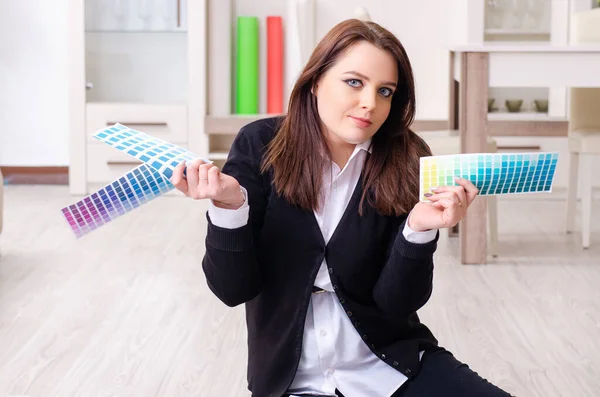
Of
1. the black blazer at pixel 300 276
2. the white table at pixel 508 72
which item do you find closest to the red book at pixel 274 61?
the white table at pixel 508 72

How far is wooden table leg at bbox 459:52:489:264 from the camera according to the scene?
10.8 feet

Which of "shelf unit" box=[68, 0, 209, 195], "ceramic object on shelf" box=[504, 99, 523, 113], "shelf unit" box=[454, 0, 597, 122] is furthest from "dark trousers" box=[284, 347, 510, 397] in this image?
"shelf unit" box=[68, 0, 209, 195]

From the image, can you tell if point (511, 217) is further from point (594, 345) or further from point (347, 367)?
point (347, 367)

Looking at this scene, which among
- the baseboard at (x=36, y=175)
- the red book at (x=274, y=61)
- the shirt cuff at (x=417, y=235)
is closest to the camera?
the shirt cuff at (x=417, y=235)

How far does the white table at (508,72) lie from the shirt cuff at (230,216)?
6.58 ft

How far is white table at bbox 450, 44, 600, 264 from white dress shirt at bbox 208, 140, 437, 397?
184 cm

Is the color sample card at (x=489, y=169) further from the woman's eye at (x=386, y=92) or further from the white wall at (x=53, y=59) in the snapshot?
the white wall at (x=53, y=59)

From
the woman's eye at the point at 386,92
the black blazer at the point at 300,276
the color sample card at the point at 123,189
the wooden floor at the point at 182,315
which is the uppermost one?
the woman's eye at the point at 386,92

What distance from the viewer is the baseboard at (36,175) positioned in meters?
5.30

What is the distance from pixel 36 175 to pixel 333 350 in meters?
4.12

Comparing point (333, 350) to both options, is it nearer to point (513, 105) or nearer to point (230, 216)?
point (230, 216)

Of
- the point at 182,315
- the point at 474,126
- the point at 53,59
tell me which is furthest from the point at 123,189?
the point at 53,59

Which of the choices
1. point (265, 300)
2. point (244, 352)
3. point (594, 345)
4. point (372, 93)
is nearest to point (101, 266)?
point (244, 352)

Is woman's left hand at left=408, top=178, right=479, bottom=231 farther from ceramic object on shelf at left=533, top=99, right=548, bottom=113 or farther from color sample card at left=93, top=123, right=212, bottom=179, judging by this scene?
ceramic object on shelf at left=533, top=99, right=548, bottom=113
